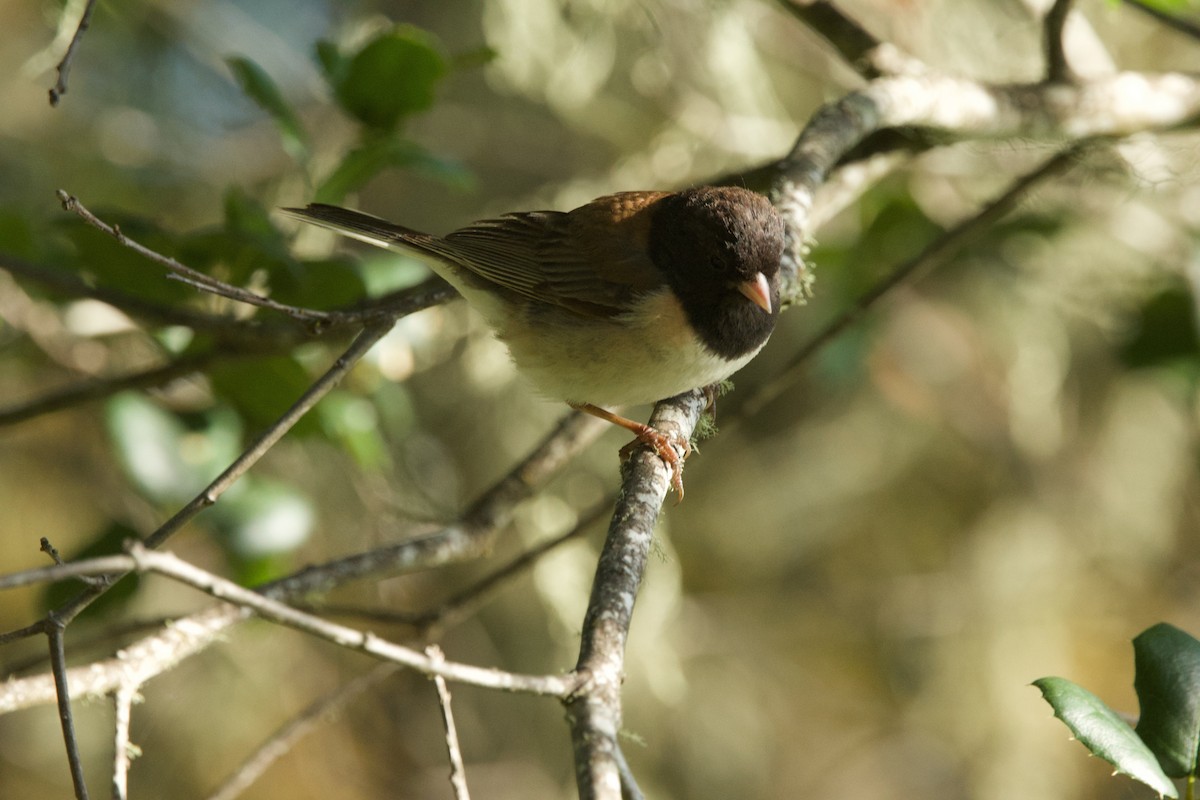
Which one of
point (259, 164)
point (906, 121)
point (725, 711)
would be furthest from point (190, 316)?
point (725, 711)

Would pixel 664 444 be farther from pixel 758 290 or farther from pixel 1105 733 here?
pixel 1105 733

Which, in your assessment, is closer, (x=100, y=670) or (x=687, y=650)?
(x=100, y=670)

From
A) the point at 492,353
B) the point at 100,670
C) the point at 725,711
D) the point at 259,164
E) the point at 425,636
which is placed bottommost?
the point at 100,670

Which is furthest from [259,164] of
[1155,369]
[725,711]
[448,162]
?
[1155,369]

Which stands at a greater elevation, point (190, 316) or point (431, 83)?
point (431, 83)

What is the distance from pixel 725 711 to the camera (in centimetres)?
570

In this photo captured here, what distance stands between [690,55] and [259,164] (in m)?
2.68

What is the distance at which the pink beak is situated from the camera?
260cm

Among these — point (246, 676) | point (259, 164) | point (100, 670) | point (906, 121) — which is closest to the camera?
point (100, 670)

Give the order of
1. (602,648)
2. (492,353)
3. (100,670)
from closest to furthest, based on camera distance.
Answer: (602,648) → (100,670) → (492,353)

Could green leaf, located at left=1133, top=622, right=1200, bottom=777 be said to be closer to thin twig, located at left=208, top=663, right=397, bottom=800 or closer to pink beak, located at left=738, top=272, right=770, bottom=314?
pink beak, located at left=738, top=272, right=770, bottom=314

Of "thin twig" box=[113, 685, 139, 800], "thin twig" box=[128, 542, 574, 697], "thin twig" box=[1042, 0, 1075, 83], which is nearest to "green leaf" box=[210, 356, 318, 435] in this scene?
"thin twig" box=[113, 685, 139, 800]

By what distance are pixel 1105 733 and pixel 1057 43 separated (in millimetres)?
2376

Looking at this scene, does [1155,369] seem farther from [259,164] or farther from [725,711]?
[259,164]
